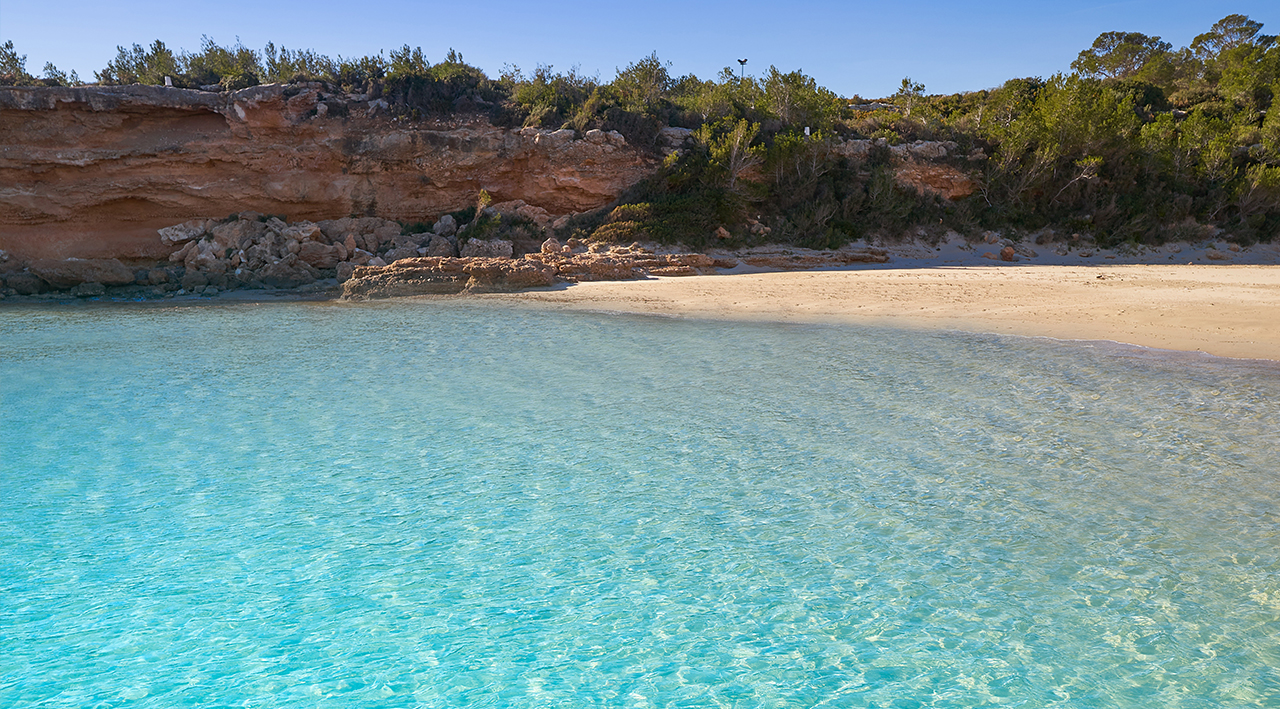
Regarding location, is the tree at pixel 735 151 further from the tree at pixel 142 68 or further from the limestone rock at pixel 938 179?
the tree at pixel 142 68

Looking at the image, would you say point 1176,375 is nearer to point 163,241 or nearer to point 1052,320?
point 1052,320

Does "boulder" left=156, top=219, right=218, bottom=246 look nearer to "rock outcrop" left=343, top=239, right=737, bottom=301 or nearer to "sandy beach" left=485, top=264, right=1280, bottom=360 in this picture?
"rock outcrop" left=343, top=239, right=737, bottom=301

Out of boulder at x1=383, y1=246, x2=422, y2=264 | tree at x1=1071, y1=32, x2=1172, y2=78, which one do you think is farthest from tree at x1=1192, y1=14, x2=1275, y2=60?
boulder at x1=383, y1=246, x2=422, y2=264

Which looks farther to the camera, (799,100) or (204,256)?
(799,100)

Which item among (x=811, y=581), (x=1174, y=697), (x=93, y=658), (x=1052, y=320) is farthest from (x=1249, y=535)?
(x=1052, y=320)

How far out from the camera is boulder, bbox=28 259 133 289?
1933 centimetres

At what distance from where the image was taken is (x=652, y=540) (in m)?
4.34

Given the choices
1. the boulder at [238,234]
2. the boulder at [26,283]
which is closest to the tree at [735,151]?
the boulder at [238,234]

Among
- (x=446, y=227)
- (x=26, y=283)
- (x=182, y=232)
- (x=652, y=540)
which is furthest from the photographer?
(x=446, y=227)

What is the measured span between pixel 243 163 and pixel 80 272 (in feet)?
17.0

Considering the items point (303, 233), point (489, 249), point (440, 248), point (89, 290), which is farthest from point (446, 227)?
point (89, 290)

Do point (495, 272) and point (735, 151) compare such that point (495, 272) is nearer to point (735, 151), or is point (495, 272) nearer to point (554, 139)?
point (554, 139)

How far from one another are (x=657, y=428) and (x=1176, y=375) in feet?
18.2

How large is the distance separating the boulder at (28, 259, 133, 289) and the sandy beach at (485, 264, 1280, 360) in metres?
11.2
